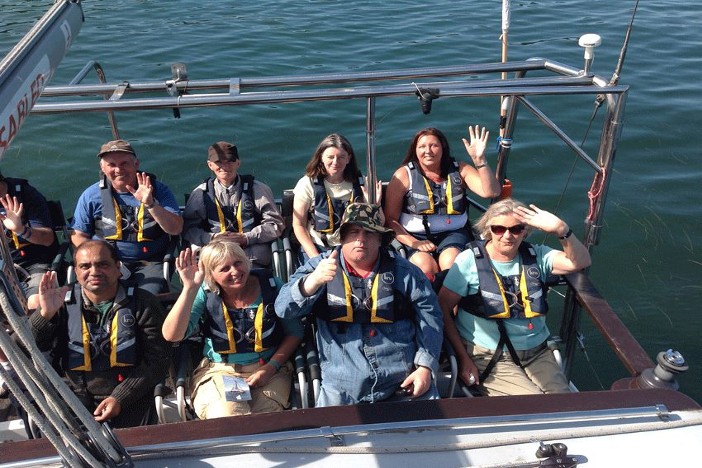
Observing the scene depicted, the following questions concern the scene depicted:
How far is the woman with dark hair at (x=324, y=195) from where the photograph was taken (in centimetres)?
397

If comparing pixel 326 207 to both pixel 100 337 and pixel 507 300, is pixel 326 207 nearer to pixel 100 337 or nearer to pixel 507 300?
pixel 507 300

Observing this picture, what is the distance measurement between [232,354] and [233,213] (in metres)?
1.19

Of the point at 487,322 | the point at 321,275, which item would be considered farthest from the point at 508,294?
the point at 321,275

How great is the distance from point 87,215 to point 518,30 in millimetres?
9214

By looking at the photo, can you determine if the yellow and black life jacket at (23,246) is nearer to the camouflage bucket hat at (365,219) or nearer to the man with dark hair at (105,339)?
the man with dark hair at (105,339)

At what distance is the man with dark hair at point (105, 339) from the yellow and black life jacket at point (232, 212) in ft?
3.53

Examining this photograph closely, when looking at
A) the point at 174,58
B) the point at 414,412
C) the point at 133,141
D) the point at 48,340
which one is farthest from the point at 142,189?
the point at 174,58

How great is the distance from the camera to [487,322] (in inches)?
127

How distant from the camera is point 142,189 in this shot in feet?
12.1

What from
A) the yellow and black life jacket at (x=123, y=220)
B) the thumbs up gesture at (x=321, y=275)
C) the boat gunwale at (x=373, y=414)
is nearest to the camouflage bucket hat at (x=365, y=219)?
the thumbs up gesture at (x=321, y=275)

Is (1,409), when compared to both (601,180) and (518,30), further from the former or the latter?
(518,30)

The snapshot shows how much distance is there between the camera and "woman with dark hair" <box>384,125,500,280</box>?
3.97 meters

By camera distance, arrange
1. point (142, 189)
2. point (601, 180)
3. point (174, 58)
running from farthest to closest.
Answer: point (174, 58) → point (142, 189) → point (601, 180)

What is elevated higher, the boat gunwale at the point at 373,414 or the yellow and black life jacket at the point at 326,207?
the boat gunwale at the point at 373,414
